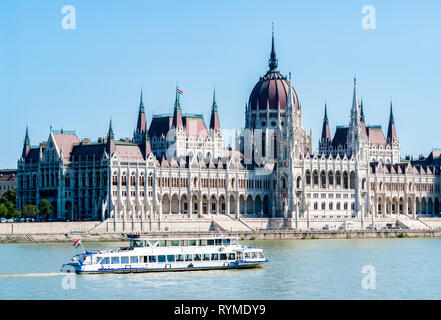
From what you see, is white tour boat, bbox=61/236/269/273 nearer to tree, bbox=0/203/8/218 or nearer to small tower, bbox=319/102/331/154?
tree, bbox=0/203/8/218

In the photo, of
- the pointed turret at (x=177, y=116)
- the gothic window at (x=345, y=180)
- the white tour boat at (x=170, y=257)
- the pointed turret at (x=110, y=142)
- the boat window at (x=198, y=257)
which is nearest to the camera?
the white tour boat at (x=170, y=257)

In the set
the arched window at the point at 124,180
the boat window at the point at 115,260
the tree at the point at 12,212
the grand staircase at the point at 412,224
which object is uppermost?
the arched window at the point at 124,180

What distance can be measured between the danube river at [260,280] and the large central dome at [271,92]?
64.2 metres

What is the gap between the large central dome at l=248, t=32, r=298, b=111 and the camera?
501 feet

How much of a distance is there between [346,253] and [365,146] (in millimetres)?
59182

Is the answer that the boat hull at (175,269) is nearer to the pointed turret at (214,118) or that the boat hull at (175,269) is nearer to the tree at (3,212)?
the tree at (3,212)

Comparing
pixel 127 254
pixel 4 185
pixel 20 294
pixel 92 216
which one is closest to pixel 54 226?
pixel 92 216

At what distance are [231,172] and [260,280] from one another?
72.6 metres

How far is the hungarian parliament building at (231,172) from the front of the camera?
128250 mm

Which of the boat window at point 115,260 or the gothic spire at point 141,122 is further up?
the gothic spire at point 141,122

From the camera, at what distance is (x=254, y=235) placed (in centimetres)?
11900

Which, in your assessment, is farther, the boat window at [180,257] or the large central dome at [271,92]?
the large central dome at [271,92]

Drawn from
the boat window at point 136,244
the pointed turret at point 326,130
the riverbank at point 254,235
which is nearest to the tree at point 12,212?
the riverbank at point 254,235
